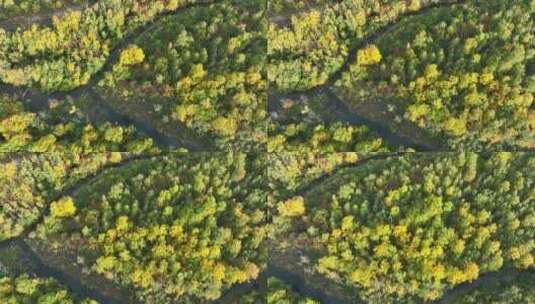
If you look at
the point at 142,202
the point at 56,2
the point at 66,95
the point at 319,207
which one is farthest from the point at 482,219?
the point at 56,2

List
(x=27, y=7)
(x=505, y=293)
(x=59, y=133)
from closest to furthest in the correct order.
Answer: (x=505, y=293), (x=59, y=133), (x=27, y=7)

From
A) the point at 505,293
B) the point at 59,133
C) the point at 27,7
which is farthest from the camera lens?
the point at 27,7

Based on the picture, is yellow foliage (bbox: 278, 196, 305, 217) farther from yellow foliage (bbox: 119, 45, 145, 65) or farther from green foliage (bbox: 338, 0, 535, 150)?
yellow foliage (bbox: 119, 45, 145, 65)

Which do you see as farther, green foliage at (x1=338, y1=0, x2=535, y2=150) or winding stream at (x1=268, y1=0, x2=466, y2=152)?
winding stream at (x1=268, y1=0, x2=466, y2=152)

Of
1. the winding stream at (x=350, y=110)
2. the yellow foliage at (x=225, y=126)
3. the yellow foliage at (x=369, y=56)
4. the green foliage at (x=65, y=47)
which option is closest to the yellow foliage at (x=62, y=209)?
the green foliage at (x=65, y=47)

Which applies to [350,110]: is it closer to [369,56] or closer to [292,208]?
[369,56]

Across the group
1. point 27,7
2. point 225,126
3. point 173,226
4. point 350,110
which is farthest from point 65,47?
point 350,110

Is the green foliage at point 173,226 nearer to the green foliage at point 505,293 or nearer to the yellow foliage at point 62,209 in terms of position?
the yellow foliage at point 62,209

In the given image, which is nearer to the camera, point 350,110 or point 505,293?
point 505,293

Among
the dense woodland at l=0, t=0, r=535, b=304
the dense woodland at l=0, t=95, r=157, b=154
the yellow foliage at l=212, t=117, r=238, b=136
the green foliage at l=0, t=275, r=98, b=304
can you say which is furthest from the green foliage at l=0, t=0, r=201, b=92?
the green foliage at l=0, t=275, r=98, b=304
